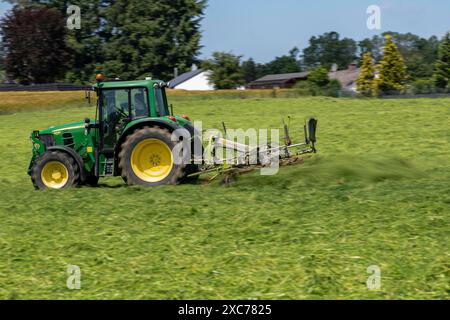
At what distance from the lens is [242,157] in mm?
10992

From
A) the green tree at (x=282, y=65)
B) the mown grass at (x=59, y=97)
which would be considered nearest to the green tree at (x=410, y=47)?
the green tree at (x=282, y=65)

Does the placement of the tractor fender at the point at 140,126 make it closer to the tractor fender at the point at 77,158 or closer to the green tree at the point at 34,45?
the tractor fender at the point at 77,158

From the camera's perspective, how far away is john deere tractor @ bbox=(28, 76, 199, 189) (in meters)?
11.1

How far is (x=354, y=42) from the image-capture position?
13762 centimetres

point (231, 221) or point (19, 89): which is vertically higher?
point (19, 89)

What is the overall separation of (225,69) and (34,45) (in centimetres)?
2031

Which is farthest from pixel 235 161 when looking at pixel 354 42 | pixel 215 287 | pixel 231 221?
pixel 354 42

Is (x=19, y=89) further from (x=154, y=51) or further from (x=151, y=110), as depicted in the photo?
(x=151, y=110)

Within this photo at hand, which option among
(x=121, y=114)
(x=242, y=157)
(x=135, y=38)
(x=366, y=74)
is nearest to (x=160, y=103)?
(x=121, y=114)

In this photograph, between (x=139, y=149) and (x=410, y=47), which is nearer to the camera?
(x=139, y=149)

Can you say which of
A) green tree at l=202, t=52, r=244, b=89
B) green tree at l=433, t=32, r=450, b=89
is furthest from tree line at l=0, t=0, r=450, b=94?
green tree at l=202, t=52, r=244, b=89

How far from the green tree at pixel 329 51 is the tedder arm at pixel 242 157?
406ft

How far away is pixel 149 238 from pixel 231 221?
1.01 meters

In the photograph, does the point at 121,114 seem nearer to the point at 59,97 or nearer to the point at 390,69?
the point at 59,97
